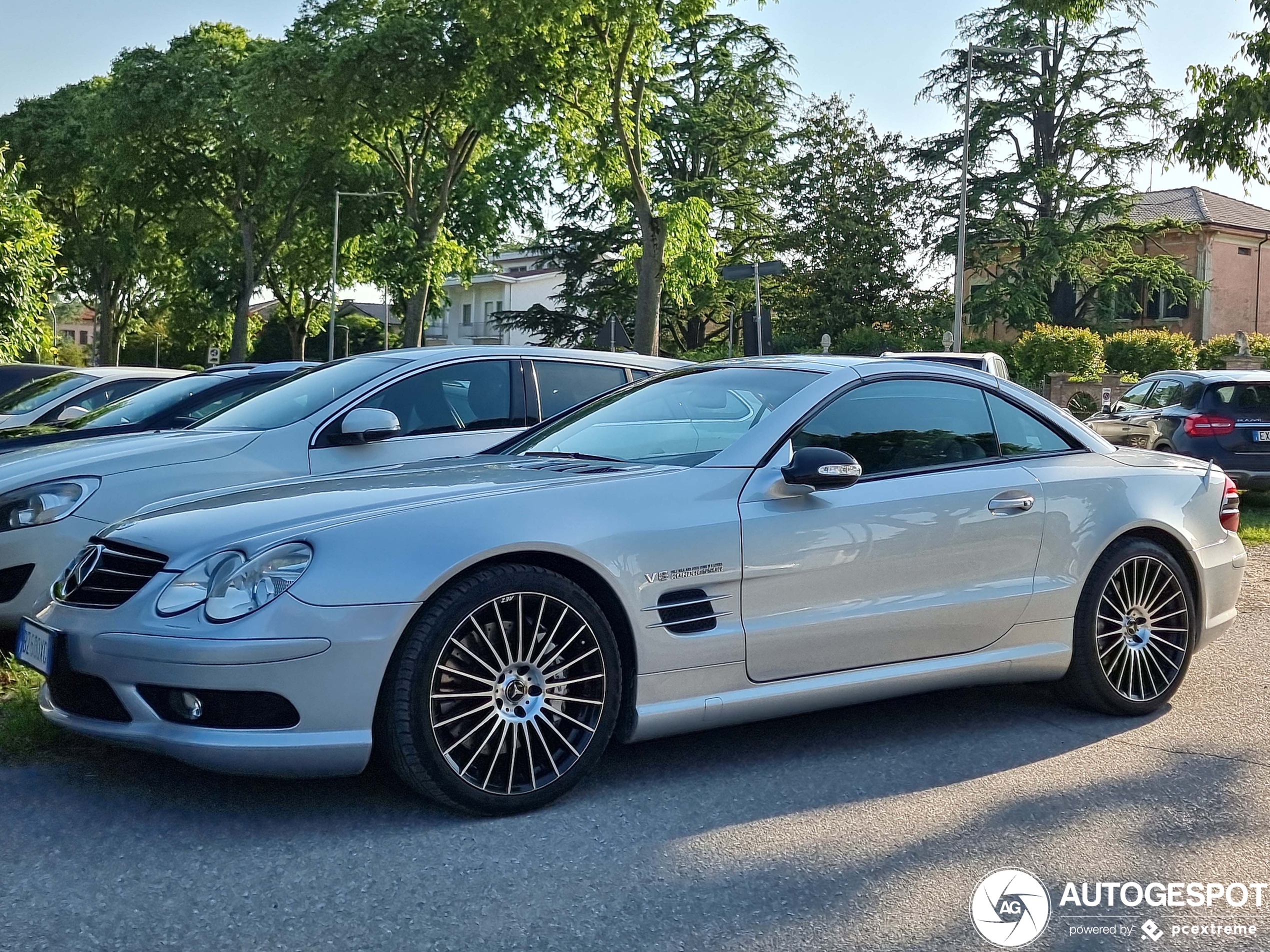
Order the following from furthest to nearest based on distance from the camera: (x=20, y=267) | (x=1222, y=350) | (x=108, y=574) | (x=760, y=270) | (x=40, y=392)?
(x=1222, y=350), (x=20, y=267), (x=760, y=270), (x=40, y=392), (x=108, y=574)

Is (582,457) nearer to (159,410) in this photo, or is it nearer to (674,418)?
(674,418)

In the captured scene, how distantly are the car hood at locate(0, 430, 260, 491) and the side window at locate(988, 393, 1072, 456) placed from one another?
Result: 3528 mm

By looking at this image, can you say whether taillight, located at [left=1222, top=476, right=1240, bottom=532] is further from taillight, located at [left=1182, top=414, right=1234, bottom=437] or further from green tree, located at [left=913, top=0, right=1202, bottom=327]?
green tree, located at [left=913, top=0, right=1202, bottom=327]

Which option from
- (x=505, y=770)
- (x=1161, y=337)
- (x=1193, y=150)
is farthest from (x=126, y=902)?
(x=1161, y=337)

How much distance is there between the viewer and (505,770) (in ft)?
13.1

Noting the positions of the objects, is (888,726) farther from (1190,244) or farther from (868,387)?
(1190,244)

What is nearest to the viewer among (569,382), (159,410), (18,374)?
(569,382)

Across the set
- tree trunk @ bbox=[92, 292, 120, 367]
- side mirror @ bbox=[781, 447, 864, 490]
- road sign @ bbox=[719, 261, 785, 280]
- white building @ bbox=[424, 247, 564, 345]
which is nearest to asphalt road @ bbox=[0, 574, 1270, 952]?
side mirror @ bbox=[781, 447, 864, 490]

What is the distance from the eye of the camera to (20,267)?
20.7 metres

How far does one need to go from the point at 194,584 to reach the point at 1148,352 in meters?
35.8

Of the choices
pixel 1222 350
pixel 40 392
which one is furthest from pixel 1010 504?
pixel 1222 350

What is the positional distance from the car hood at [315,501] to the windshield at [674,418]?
207 mm

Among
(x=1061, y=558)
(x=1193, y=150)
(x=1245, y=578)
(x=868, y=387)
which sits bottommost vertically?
(x=1245, y=578)

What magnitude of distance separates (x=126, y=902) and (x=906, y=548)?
9.10ft
